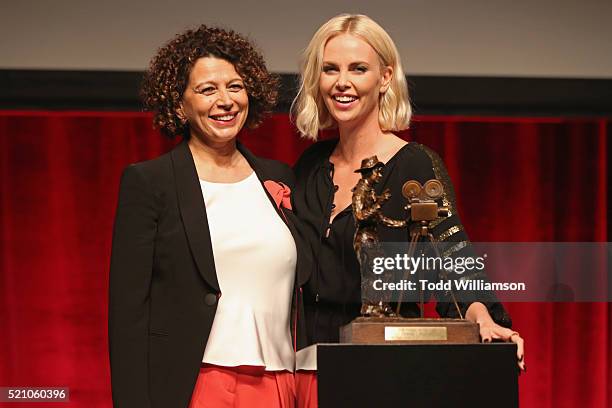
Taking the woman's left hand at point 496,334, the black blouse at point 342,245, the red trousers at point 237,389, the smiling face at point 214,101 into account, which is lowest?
the red trousers at point 237,389

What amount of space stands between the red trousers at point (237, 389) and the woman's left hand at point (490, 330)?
48 centimetres

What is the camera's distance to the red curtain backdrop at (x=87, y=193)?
4.46 metres

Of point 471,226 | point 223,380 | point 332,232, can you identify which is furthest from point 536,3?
point 223,380

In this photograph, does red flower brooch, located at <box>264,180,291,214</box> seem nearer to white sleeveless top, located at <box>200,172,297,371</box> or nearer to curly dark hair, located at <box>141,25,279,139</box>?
white sleeveless top, located at <box>200,172,297,371</box>

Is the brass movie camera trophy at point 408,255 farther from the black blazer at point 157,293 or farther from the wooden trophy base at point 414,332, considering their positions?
the black blazer at point 157,293

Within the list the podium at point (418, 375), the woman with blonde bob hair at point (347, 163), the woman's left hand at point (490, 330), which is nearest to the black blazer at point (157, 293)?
the woman with blonde bob hair at point (347, 163)

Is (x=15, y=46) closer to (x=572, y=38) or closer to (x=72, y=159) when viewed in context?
(x=72, y=159)

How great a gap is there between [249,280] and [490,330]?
0.57 metres

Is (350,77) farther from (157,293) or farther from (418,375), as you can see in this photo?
(418,375)

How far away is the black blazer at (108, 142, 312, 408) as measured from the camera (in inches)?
95.1

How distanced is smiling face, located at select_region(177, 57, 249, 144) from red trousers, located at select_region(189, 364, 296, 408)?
0.55 meters

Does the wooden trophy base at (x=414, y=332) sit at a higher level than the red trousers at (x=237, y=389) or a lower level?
higher

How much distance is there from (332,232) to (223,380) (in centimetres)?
44

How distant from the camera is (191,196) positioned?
2.52m
